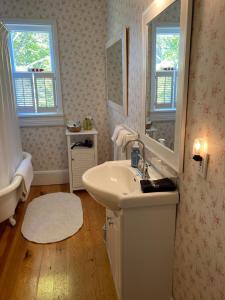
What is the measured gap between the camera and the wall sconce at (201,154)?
105 centimetres

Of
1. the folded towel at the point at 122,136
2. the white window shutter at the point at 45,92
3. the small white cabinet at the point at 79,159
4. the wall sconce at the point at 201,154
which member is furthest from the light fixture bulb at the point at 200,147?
the white window shutter at the point at 45,92

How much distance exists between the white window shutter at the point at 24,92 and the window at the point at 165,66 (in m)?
2.24

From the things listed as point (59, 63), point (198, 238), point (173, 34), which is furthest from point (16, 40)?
point (198, 238)

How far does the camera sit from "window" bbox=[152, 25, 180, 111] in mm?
1319

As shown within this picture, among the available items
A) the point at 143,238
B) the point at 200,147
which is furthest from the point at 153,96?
the point at 143,238

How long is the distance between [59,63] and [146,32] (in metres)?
1.90

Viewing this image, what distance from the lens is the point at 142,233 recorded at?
1.44m

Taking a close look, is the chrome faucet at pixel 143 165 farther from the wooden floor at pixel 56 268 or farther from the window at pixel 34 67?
the window at pixel 34 67

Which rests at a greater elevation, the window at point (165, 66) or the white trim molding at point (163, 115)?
the window at point (165, 66)

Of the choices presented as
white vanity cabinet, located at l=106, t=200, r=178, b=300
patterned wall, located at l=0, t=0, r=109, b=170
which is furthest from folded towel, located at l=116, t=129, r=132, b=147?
patterned wall, located at l=0, t=0, r=109, b=170

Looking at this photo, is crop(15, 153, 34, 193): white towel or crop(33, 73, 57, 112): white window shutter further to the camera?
crop(33, 73, 57, 112): white window shutter

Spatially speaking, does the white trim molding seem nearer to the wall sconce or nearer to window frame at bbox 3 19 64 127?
the wall sconce

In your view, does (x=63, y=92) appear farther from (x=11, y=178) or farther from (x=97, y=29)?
(x=11, y=178)

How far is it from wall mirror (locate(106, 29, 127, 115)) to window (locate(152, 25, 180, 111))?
0.72 metres
